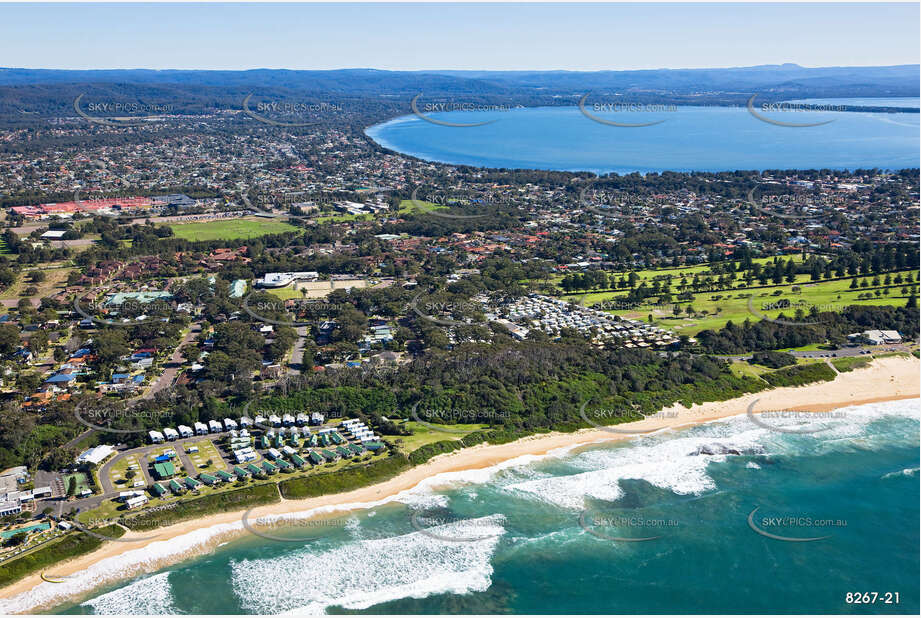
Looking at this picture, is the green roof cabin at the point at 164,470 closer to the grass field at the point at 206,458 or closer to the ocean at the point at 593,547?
the grass field at the point at 206,458

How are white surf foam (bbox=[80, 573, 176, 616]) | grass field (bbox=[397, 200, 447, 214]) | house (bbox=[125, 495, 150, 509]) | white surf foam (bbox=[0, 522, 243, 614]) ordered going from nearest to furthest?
1. white surf foam (bbox=[80, 573, 176, 616])
2. white surf foam (bbox=[0, 522, 243, 614])
3. house (bbox=[125, 495, 150, 509])
4. grass field (bbox=[397, 200, 447, 214])

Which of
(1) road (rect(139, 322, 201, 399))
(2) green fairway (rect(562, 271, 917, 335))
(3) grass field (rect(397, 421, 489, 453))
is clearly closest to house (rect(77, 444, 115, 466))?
(1) road (rect(139, 322, 201, 399))

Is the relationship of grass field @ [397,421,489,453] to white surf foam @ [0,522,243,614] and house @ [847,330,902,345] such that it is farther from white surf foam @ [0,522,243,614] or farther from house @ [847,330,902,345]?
house @ [847,330,902,345]

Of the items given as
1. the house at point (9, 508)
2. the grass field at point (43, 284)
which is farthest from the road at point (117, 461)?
the grass field at point (43, 284)

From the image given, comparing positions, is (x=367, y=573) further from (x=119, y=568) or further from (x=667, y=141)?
(x=667, y=141)

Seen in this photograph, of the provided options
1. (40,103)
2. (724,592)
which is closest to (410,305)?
(724,592)
